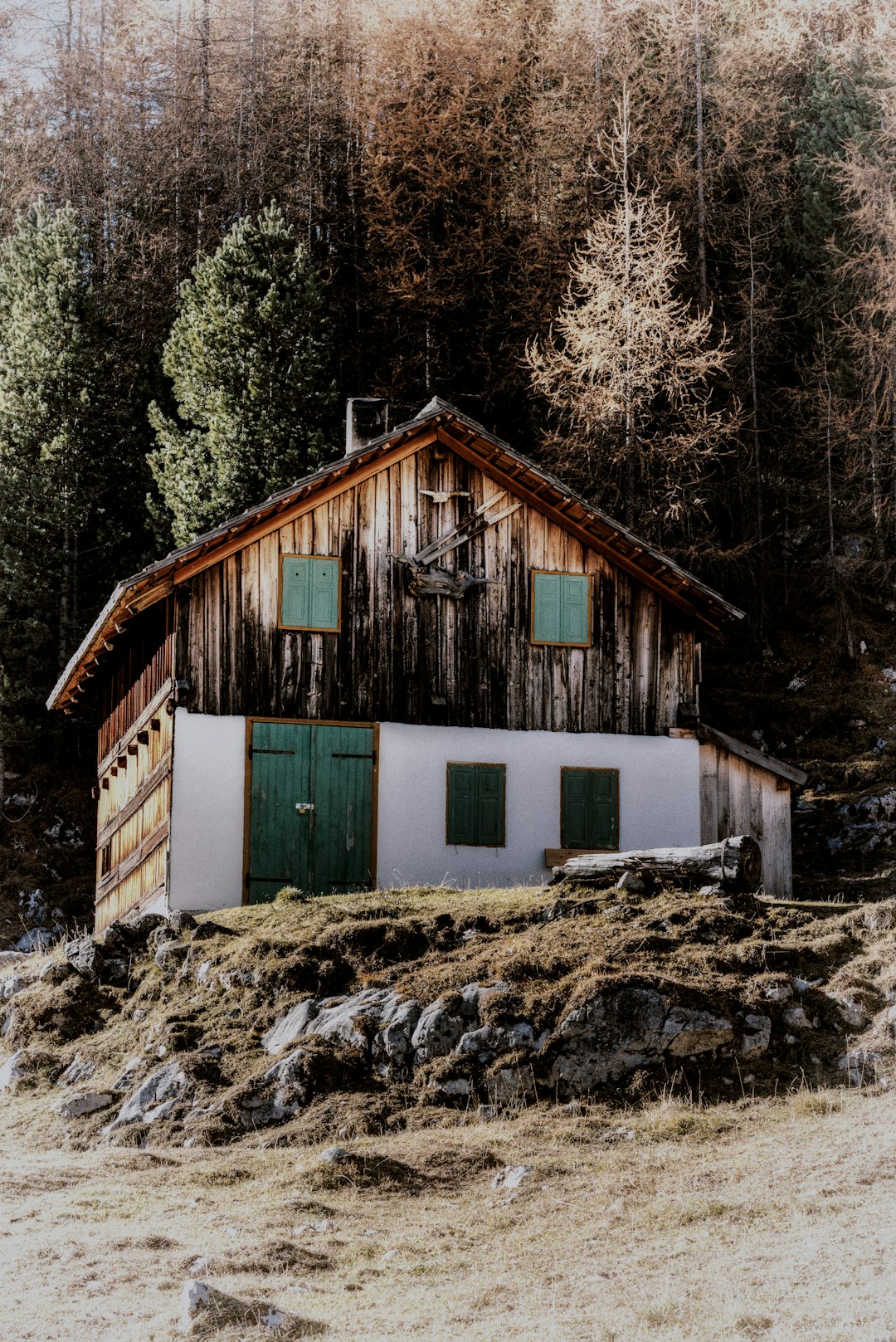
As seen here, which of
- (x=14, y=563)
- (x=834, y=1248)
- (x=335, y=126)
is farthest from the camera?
(x=335, y=126)

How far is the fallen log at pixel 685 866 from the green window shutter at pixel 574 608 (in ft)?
18.3

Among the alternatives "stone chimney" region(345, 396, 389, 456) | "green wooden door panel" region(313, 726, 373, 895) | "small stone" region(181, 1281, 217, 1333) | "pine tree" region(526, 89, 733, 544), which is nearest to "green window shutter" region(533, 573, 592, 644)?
"green wooden door panel" region(313, 726, 373, 895)

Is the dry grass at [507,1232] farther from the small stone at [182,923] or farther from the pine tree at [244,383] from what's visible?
the pine tree at [244,383]

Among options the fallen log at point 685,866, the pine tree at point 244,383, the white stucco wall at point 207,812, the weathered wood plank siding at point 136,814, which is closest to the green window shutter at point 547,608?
the white stucco wall at point 207,812

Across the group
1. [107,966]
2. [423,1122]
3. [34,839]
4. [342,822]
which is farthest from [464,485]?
[34,839]

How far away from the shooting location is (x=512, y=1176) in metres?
13.3

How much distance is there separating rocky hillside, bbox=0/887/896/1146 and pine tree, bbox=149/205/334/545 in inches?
555

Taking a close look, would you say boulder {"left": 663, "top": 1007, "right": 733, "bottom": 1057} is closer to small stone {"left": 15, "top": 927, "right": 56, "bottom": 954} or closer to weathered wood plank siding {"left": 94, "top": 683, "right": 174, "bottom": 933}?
weathered wood plank siding {"left": 94, "top": 683, "right": 174, "bottom": 933}

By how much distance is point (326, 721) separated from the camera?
76.4 feet

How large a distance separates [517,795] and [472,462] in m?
5.24

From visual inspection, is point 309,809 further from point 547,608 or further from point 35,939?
point 35,939

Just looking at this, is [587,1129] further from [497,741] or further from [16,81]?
[16,81]

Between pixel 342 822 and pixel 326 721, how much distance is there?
5.00 ft

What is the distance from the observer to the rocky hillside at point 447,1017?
15.3m
